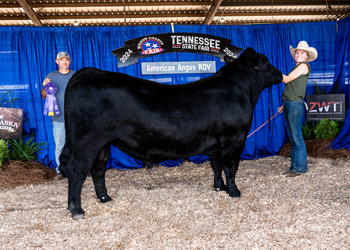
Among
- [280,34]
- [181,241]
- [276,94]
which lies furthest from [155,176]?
[280,34]

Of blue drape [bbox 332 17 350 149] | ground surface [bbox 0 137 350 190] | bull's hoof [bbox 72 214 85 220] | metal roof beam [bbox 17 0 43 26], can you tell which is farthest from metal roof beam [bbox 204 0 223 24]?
bull's hoof [bbox 72 214 85 220]

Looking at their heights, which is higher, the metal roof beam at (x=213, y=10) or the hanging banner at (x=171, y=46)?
the metal roof beam at (x=213, y=10)

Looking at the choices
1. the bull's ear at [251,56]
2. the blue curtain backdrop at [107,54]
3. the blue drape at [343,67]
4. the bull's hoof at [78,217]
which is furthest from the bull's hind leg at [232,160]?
the blue drape at [343,67]

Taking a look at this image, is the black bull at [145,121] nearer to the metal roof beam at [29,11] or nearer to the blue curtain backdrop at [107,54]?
the blue curtain backdrop at [107,54]

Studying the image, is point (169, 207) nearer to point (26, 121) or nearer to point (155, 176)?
point (155, 176)

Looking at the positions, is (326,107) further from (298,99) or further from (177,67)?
(177,67)

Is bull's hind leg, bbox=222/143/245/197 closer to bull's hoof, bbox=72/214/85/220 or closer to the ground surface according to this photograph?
bull's hoof, bbox=72/214/85/220

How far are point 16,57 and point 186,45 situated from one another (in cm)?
316

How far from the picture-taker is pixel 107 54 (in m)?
4.91

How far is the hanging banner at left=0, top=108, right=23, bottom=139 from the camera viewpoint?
4305mm

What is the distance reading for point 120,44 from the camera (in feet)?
16.1

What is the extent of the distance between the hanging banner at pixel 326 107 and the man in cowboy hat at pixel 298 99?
5.57ft

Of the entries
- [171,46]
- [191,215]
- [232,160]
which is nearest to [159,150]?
[191,215]

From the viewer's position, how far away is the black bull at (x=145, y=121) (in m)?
2.35
